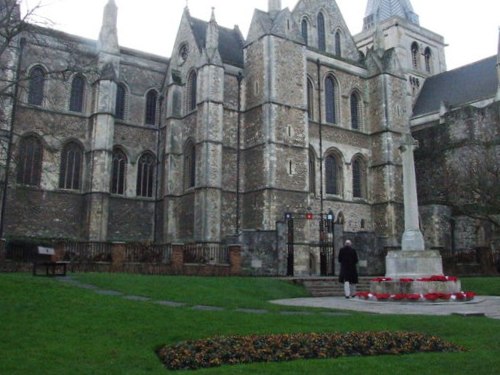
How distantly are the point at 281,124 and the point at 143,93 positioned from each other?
35.1 feet

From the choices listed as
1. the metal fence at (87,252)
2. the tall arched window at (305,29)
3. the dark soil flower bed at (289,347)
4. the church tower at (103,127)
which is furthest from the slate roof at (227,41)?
the dark soil flower bed at (289,347)

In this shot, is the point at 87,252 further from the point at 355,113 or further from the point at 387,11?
the point at 387,11

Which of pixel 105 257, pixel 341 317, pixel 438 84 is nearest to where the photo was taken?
pixel 341 317

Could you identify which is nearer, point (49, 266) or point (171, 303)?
point (171, 303)

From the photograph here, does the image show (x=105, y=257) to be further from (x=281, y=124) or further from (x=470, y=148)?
(x=470, y=148)

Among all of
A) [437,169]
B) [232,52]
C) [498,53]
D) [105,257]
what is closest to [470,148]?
[437,169]

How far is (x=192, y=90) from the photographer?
108 feet

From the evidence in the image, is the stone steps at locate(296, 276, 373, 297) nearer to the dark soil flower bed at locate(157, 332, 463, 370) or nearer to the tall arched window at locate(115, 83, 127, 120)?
the dark soil flower bed at locate(157, 332, 463, 370)

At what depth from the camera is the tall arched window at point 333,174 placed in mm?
33812

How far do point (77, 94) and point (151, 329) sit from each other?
26502 mm

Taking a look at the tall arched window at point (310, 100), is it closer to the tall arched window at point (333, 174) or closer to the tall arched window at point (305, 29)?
the tall arched window at point (333, 174)

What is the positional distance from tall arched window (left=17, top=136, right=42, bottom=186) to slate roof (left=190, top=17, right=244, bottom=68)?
11.7 metres

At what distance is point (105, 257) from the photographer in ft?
70.7

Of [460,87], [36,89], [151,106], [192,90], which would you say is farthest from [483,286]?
[460,87]
